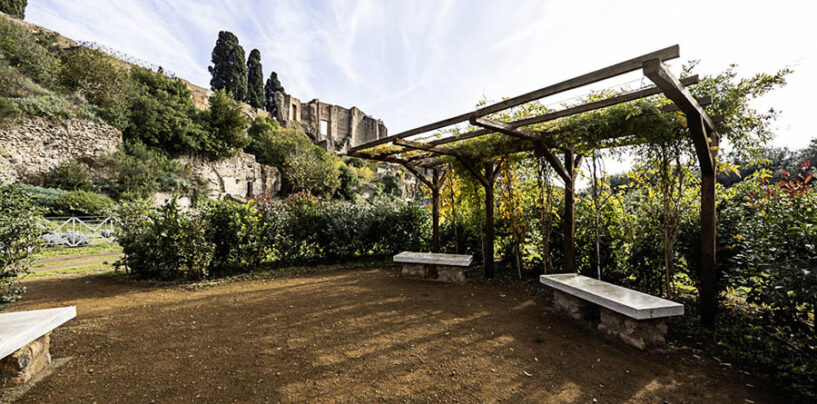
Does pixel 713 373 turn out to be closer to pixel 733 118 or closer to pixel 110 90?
pixel 733 118

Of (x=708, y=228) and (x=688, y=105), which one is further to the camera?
(x=708, y=228)

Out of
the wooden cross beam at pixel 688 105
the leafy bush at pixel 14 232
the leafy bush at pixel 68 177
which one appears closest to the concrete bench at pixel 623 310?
the wooden cross beam at pixel 688 105

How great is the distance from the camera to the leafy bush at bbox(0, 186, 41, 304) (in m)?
3.36

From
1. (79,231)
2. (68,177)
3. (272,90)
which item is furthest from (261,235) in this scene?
(272,90)

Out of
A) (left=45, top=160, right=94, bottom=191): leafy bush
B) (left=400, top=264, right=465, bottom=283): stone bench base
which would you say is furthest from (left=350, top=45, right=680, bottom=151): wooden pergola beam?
(left=45, top=160, right=94, bottom=191): leafy bush

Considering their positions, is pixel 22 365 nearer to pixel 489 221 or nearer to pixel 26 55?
pixel 489 221

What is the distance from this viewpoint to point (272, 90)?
36.0 meters

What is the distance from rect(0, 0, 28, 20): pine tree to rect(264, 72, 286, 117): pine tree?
698 inches

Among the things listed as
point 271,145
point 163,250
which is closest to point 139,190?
point 271,145

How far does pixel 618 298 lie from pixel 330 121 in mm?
43441

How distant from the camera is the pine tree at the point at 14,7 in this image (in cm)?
1923

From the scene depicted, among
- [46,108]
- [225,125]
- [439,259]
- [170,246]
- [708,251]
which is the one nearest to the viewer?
[708,251]

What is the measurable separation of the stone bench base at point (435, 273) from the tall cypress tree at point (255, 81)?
105 ft

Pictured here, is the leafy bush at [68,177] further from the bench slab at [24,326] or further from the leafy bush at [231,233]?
the bench slab at [24,326]
